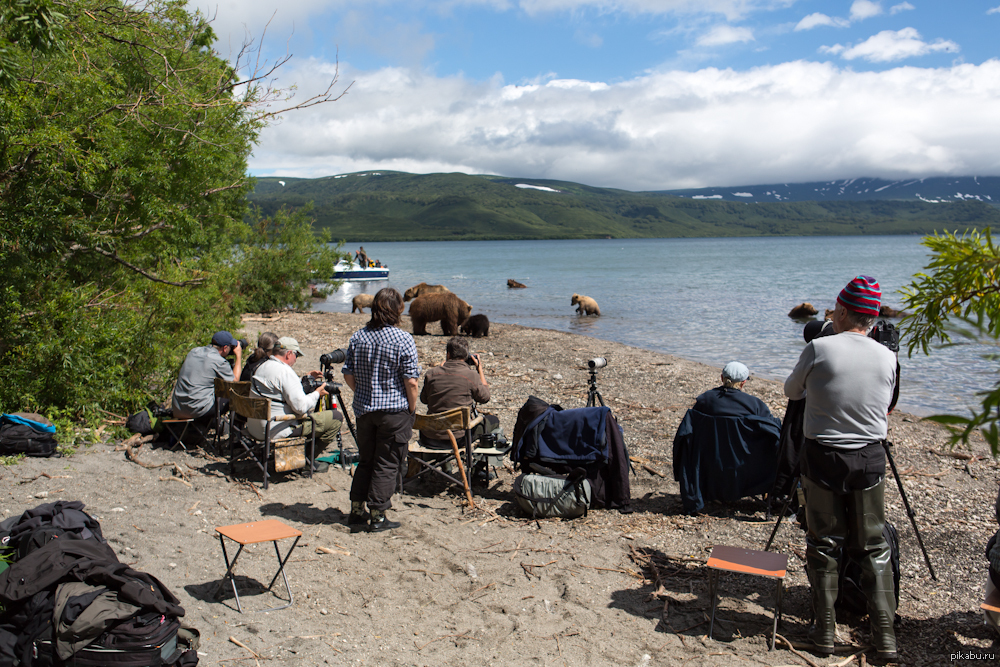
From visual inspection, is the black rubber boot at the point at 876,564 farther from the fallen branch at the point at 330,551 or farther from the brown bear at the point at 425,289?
the brown bear at the point at 425,289

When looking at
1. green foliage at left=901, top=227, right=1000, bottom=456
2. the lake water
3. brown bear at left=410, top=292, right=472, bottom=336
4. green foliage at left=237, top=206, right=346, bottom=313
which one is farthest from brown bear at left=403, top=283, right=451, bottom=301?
green foliage at left=901, top=227, right=1000, bottom=456

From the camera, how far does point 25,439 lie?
5562 millimetres

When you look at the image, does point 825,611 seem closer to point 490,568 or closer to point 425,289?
point 490,568

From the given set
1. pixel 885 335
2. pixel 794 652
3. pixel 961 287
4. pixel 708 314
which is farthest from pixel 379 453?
pixel 708 314

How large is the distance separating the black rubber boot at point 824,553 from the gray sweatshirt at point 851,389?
0.32 m

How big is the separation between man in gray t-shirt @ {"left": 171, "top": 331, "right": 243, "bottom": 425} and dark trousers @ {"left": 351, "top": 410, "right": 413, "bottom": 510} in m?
2.35

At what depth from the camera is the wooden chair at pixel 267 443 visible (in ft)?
18.3

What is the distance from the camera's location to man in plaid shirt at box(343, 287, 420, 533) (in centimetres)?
471

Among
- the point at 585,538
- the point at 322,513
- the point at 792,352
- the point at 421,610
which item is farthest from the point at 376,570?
the point at 792,352

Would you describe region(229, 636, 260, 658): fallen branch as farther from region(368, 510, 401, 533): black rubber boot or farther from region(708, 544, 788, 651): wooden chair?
region(708, 544, 788, 651): wooden chair

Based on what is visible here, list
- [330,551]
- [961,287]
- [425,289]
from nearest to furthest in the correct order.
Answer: [961,287] → [330,551] → [425,289]

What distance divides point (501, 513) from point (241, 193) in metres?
11.9

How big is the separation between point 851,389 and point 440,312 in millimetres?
14181

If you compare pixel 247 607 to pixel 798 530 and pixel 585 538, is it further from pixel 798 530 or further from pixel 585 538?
pixel 798 530
